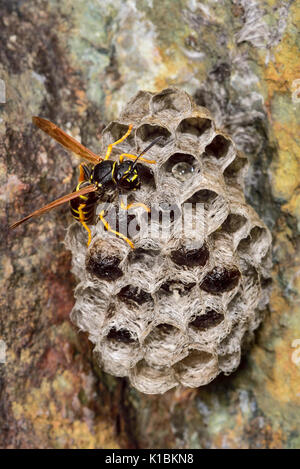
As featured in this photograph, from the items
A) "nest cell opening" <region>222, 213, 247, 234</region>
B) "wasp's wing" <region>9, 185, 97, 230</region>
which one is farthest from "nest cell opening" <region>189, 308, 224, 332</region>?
"wasp's wing" <region>9, 185, 97, 230</region>

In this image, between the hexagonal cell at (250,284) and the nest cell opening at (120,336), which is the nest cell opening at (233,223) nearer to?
the hexagonal cell at (250,284)

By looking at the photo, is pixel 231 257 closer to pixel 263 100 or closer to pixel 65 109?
pixel 263 100

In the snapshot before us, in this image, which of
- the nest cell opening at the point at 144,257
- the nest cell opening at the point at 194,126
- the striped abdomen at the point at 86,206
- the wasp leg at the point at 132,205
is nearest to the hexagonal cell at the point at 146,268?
the nest cell opening at the point at 144,257

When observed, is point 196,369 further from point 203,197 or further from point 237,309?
point 203,197

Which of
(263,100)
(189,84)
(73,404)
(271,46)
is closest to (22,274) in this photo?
(73,404)

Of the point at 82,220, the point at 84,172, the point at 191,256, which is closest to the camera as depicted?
the point at 191,256

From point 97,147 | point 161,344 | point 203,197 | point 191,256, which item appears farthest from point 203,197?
point 97,147

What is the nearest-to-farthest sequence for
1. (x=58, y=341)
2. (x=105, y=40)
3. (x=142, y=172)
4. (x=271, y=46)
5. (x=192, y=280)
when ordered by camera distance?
(x=192, y=280), (x=142, y=172), (x=271, y=46), (x=58, y=341), (x=105, y=40)

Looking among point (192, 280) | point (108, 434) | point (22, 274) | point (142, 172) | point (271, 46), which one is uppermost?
point (271, 46)
